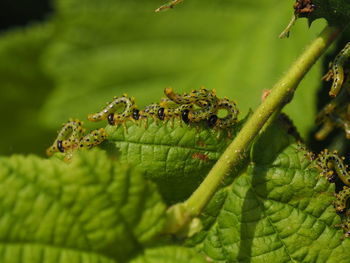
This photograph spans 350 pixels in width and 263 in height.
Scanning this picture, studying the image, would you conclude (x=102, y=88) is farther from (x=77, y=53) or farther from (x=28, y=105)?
(x=28, y=105)

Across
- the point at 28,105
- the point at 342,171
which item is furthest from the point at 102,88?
the point at 342,171

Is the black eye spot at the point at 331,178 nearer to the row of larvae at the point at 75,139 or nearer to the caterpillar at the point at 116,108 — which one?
the caterpillar at the point at 116,108

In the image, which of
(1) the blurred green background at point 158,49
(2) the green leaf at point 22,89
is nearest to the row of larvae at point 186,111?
(1) the blurred green background at point 158,49

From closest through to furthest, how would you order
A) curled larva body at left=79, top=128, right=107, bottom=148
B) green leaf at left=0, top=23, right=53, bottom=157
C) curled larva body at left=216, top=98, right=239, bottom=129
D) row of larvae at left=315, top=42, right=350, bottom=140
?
curled larva body at left=79, top=128, right=107, bottom=148, curled larva body at left=216, top=98, right=239, bottom=129, row of larvae at left=315, top=42, right=350, bottom=140, green leaf at left=0, top=23, right=53, bottom=157

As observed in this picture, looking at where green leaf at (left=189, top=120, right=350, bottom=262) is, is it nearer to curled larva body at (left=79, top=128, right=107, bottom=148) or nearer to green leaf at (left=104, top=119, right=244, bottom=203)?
green leaf at (left=104, top=119, right=244, bottom=203)

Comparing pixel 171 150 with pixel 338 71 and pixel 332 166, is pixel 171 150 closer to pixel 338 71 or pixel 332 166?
pixel 332 166

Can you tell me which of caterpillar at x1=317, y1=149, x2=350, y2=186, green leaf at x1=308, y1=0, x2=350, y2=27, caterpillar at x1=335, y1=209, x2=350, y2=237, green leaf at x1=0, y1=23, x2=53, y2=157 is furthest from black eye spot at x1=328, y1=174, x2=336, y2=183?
green leaf at x1=0, y1=23, x2=53, y2=157
